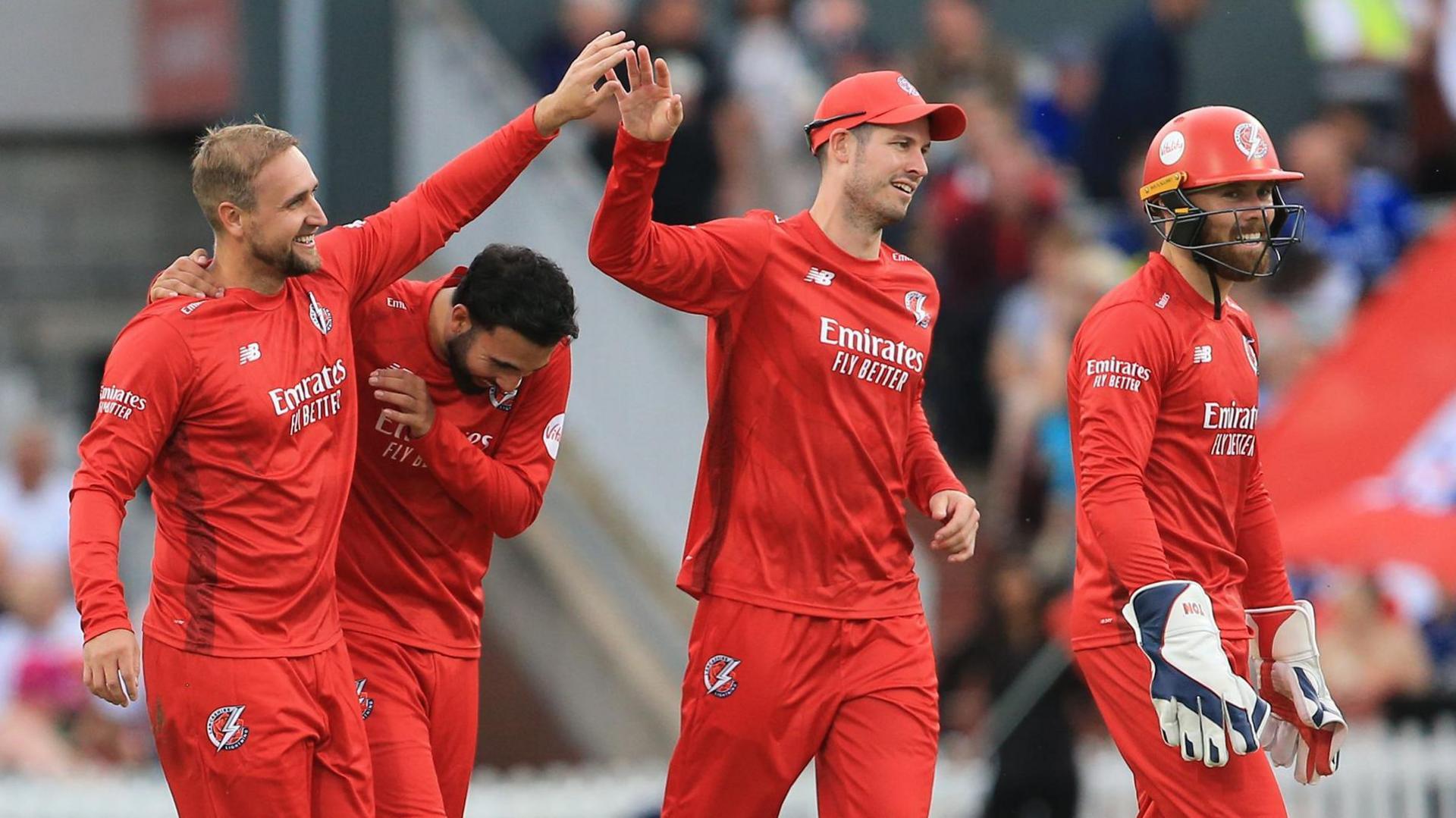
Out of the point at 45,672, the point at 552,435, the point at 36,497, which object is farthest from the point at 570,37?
the point at 552,435

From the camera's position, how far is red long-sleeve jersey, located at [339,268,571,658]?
23.6ft

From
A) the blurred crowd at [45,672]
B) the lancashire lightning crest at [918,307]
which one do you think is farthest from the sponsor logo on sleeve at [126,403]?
the blurred crowd at [45,672]

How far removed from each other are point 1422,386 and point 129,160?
9949 mm

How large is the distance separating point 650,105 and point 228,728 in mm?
2127

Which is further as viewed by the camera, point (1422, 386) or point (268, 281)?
point (1422, 386)

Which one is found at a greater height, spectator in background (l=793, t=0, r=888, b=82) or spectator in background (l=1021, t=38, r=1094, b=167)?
spectator in background (l=793, t=0, r=888, b=82)

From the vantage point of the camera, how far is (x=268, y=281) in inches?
265

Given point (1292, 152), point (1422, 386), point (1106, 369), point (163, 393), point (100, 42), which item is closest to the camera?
point (163, 393)

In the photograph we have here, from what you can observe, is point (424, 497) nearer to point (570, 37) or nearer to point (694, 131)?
point (694, 131)

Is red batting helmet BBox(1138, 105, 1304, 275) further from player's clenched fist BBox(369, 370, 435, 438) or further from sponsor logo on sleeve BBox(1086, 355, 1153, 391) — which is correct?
player's clenched fist BBox(369, 370, 435, 438)

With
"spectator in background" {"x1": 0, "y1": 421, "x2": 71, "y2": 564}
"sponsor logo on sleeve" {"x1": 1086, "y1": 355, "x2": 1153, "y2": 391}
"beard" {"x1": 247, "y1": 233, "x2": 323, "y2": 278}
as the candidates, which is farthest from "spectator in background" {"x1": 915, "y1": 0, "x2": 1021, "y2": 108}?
"beard" {"x1": 247, "y1": 233, "x2": 323, "y2": 278}

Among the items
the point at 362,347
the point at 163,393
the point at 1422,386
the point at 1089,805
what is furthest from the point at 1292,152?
the point at 163,393

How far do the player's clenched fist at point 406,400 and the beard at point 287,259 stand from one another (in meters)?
0.49

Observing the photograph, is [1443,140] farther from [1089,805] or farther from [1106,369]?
[1106,369]
